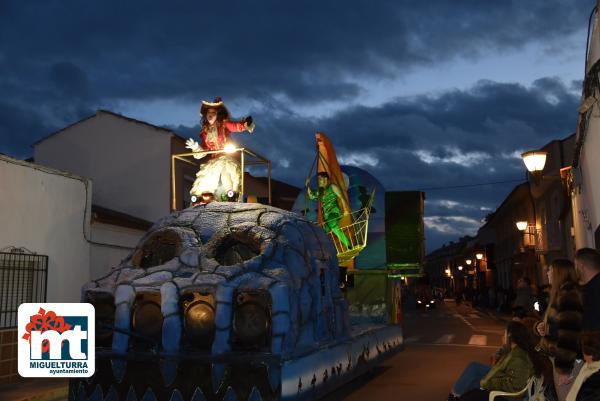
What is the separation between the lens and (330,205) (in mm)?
13227

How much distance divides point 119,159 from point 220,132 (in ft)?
42.1

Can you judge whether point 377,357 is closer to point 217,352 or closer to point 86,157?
point 217,352

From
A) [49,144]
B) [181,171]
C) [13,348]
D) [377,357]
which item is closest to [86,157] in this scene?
[49,144]

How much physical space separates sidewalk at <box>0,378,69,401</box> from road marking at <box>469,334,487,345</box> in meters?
12.0

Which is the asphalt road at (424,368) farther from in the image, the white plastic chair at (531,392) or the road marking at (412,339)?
the white plastic chair at (531,392)

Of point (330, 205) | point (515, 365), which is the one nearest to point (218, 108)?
point (330, 205)

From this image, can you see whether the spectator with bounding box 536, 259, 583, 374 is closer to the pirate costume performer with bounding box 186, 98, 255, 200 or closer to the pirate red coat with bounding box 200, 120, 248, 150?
the pirate costume performer with bounding box 186, 98, 255, 200

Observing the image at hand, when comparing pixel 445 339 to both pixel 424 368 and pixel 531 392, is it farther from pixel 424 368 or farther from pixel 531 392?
pixel 531 392

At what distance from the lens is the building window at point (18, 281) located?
11.6m

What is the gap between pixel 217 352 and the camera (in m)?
7.02

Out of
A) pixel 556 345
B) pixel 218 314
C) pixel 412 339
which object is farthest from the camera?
pixel 412 339

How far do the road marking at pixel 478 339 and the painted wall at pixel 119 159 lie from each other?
34.0 feet

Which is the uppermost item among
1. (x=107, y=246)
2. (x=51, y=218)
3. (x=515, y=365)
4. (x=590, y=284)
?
(x=51, y=218)
